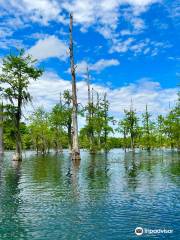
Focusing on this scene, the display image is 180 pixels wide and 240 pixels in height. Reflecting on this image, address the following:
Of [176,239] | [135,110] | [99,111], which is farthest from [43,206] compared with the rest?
[135,110]

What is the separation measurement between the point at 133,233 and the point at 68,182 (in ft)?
48.3

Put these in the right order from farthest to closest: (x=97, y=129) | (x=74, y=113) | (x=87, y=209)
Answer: (x=97, y=129)
(x=74, y=113)
(x=87, y=209)

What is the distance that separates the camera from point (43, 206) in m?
18.6

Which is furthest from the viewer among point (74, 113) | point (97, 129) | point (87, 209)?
point (97, 129)

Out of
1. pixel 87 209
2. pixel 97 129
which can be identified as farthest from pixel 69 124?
pixel 87 209

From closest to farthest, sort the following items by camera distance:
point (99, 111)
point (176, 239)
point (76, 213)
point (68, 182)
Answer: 1. point (176, 239)
2. point (76, 213)
3. point (68, 182)
4. point (99, 111)

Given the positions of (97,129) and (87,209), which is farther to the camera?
(97,129)

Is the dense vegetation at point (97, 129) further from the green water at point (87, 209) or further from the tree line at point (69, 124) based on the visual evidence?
the green water at point (87, 209)

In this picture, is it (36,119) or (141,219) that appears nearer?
(141,219)

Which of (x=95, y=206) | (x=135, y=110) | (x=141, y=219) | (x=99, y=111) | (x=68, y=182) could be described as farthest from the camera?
(x=135, y=110)

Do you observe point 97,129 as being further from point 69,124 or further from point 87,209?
point 87,209

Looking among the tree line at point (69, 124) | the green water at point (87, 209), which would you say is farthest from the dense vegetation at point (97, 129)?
the green water at point (87, 209)

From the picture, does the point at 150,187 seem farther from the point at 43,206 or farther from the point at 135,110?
the point at 135,110

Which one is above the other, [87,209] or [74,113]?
[74,113]
